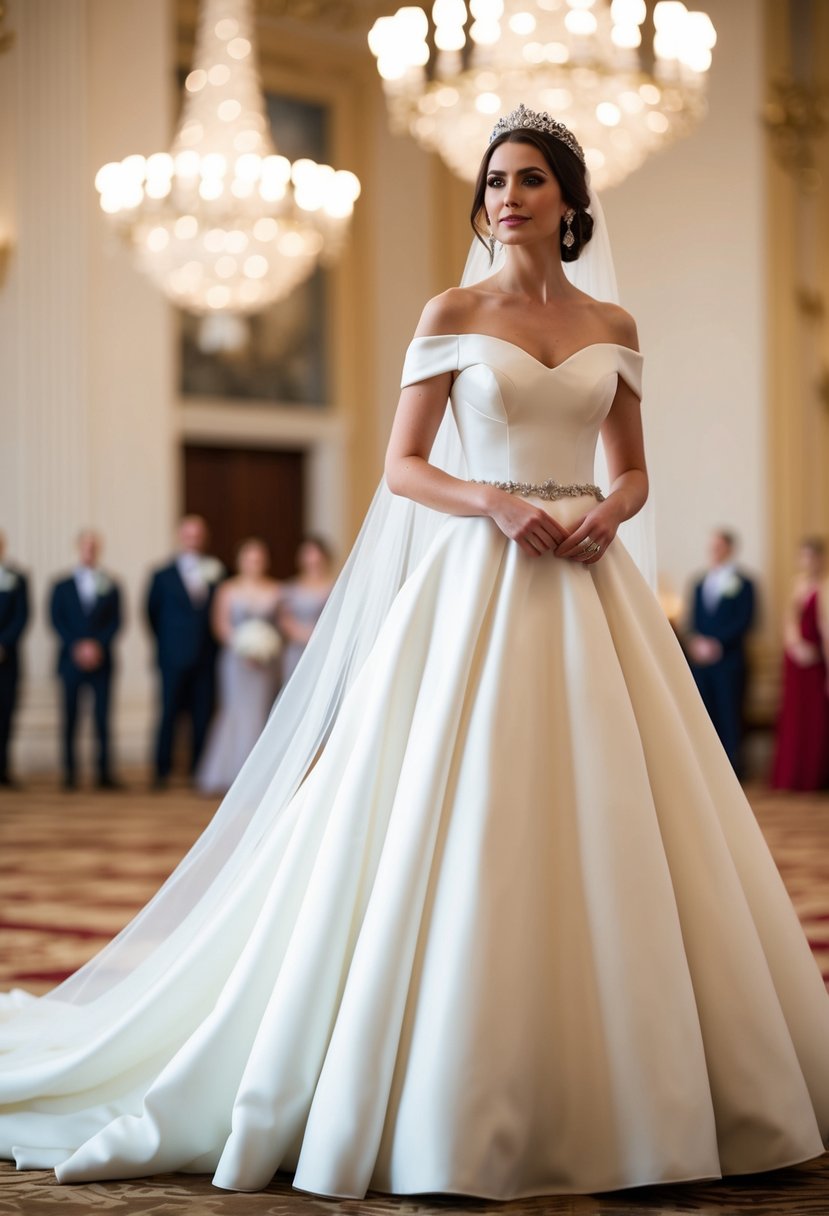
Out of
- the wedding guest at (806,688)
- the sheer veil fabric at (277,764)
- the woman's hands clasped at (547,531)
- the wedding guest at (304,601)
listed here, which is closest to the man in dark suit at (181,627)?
the wedding guest at (304,601)

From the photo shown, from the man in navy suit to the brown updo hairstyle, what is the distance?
7876 millimetres

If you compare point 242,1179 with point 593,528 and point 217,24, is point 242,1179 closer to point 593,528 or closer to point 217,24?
point 593,528

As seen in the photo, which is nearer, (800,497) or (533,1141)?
(533,1141)

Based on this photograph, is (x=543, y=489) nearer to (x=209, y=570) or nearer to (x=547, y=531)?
(x=547, y=531)

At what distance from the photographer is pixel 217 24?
10336 mm

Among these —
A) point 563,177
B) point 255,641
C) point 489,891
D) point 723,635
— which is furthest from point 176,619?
point 489,891

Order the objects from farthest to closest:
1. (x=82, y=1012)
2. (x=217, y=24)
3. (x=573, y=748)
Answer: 1. (x=217, y=24)
2. (x=82, y=1012)
3. (x=573, y=748)

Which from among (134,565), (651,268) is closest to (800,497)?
(651,268)

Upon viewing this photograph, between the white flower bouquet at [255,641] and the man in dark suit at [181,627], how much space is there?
1.34ft

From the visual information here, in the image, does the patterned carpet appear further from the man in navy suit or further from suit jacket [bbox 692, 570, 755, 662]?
A: suit jacket [bbox 692, 570, 755, 662]

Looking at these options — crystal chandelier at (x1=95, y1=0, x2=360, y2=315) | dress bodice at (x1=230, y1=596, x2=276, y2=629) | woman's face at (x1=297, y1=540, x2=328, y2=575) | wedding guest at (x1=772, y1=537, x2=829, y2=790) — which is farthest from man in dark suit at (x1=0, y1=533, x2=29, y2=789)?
wedding guest at (x1=772, y1=537, x2=829, y2=790)

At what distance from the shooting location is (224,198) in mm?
9859

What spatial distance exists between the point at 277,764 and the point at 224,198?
24.5 ft

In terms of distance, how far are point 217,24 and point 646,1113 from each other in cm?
931
